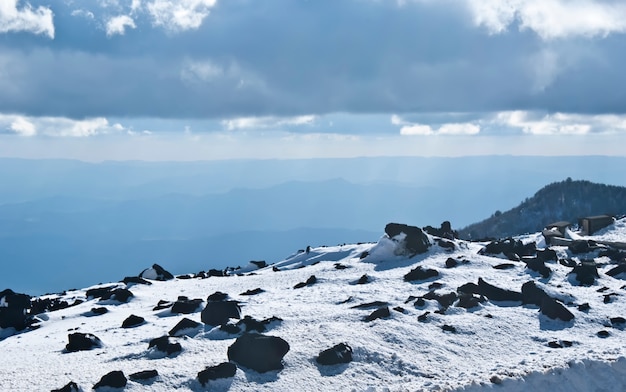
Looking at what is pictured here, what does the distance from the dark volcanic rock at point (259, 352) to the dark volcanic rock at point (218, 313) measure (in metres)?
6.11

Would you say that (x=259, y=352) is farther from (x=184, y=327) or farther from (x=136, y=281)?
(x=136, y=281)

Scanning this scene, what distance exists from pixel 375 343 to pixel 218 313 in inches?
336

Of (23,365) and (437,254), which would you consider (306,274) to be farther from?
(23,365)

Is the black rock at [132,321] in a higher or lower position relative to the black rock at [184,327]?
lower

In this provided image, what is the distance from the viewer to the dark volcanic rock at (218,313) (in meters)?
29.8

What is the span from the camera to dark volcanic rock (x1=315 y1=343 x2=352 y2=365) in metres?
23.3

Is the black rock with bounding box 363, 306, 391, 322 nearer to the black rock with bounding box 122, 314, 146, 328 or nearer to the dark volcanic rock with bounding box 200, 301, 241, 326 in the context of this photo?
the dark volcanic rock with bounding box 200, 301, 241, 326

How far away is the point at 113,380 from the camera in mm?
21000

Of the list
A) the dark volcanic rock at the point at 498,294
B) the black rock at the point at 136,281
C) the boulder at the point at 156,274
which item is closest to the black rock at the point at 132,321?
the black rock at the point at 136,281

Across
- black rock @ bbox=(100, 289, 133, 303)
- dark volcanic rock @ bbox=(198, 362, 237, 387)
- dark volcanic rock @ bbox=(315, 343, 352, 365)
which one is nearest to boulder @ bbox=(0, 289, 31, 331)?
black rock @ bbox=(100, 289, 133, 303)

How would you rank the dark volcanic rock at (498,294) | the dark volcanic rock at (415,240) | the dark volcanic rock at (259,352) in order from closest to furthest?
the dark volcanic rock at (259,352), the dark volcanic rock at (498,294), the dark volcanic rock at (415,240)

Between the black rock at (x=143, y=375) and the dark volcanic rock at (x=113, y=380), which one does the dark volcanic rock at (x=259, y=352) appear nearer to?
the black rock at (x=143, y=375)

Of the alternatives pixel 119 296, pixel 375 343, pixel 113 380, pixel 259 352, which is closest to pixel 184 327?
pixel 259 352

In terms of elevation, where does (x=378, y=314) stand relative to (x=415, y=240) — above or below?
below
